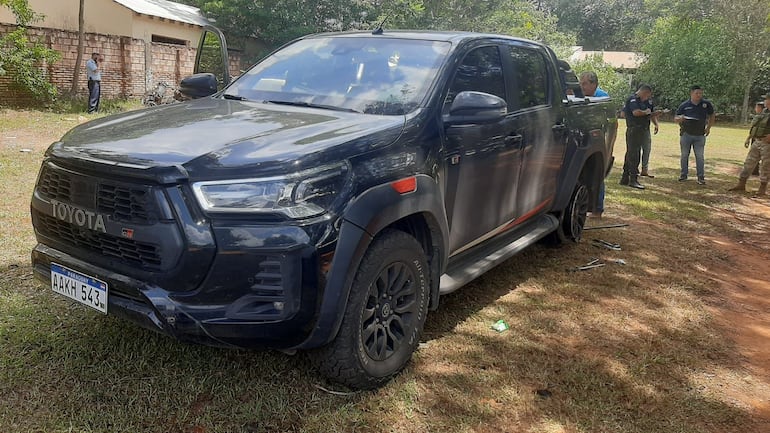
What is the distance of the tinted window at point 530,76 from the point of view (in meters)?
4.54

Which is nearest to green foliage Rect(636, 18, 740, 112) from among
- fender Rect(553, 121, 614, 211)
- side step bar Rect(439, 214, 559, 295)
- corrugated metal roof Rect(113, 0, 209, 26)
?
corrugated metal roof Rect(113, 0, 209, 26)

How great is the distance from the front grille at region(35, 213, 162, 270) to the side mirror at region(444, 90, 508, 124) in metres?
1.75

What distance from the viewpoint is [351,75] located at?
3.80m

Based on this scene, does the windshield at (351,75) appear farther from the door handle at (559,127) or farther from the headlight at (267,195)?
the door handle at (559,127)

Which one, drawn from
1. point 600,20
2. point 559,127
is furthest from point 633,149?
point 600,20

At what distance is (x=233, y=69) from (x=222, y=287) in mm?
22291

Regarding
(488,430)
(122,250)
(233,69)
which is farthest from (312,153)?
(233,69)

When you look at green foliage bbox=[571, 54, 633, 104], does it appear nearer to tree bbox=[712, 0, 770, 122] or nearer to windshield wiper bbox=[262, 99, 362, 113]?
tree bbox=[712, 0, 770, 122]

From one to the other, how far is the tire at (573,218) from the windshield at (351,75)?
100 inches

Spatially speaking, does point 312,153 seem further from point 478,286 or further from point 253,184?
point 478,286

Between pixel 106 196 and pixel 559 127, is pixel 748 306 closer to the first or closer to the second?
pixel 559 127

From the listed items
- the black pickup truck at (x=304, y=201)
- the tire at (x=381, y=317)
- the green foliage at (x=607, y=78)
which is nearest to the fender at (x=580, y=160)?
the black pickup truck at (x=304, y=201)

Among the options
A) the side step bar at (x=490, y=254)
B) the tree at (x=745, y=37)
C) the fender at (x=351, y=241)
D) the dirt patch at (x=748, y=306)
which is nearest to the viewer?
the fender at (x=351, y=241)

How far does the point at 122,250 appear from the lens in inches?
105
